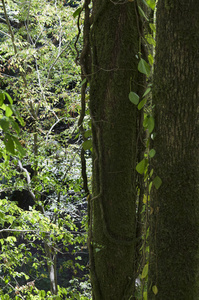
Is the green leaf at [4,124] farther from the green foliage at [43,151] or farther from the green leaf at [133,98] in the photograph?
the green foliage at [43,151]

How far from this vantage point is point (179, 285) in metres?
0.86

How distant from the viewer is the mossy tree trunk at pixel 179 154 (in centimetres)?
85

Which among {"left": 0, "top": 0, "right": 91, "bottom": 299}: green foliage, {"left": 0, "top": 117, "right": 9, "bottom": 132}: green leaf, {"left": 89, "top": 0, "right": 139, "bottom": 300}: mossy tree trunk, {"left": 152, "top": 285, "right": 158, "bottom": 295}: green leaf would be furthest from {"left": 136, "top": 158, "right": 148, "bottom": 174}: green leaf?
{"left": 0, "top": 0, "right": 91, "bottom": 299}: green foliage

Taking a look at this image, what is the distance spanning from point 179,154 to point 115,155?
0.25 m

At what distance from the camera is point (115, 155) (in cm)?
106

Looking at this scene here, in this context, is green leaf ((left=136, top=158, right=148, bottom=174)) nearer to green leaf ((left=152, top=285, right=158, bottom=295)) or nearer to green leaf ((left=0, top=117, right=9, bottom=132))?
green leaf ((left=152, top=285, right=158, bottom=295))

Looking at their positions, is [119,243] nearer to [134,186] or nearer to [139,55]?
[134,186]

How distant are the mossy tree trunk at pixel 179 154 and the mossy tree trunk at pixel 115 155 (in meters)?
0.19

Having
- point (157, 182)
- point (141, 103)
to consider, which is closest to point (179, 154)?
point (157, 182)

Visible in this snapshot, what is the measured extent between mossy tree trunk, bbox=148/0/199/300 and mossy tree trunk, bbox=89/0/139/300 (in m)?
0.19

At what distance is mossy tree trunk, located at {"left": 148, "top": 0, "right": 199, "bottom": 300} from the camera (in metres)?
0.85

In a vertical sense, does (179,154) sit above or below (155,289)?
above

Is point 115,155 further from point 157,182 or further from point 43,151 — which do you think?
point 43,151

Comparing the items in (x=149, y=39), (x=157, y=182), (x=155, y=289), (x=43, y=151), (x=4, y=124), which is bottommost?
(x=43, y=151)
